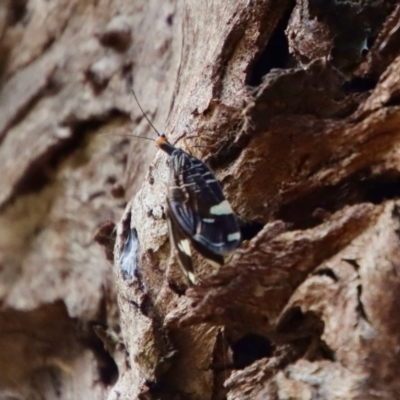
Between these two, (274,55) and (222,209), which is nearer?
(222,209)

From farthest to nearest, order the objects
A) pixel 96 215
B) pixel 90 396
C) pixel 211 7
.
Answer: pixel 96 215 → pixel 90 396 → pixel 211 7

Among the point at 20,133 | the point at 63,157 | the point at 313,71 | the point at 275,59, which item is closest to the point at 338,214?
the point at 313,71

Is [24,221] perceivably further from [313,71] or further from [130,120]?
[313,71]

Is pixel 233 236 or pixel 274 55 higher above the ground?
pixel 274 55

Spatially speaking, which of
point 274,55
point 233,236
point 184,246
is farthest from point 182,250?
point 274,55

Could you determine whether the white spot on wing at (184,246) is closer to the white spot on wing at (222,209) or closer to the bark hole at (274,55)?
the white spot on wing at (222,209)

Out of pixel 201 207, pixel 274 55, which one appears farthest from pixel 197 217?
pixel 274 55

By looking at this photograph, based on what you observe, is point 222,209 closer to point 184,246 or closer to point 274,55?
point 184,246
